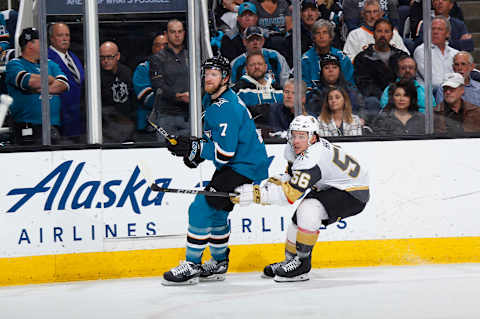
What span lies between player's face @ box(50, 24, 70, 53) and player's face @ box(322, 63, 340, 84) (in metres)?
1.75

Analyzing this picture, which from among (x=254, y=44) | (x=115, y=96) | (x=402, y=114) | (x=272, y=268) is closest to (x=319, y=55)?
(x=254, y=44)

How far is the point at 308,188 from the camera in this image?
4.71 m

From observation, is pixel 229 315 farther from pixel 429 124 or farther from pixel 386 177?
pixel 429 124

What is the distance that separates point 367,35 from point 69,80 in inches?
81.7

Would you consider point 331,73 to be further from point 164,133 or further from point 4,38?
point 4,38

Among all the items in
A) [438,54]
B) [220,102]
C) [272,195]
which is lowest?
[272,195]

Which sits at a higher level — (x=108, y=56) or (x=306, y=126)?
(x=108, y=56)

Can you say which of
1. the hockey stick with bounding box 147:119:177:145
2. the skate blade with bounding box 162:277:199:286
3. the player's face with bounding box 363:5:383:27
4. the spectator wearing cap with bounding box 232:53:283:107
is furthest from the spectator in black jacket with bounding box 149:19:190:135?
the player's face with bounding box 363:5:383:27

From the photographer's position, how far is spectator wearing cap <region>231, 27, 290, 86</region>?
543 cm

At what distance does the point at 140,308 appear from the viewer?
159 inches

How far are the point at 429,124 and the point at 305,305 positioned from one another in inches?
80.7

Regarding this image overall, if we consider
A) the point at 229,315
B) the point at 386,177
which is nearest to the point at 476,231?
the point at 386,177

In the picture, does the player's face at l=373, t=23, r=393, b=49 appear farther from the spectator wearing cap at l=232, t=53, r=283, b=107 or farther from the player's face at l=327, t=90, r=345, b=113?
the spectator wearing cap at l=232, t=53, r=283, b=107

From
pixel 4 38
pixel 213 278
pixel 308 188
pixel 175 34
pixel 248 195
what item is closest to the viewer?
pixel 248 195
